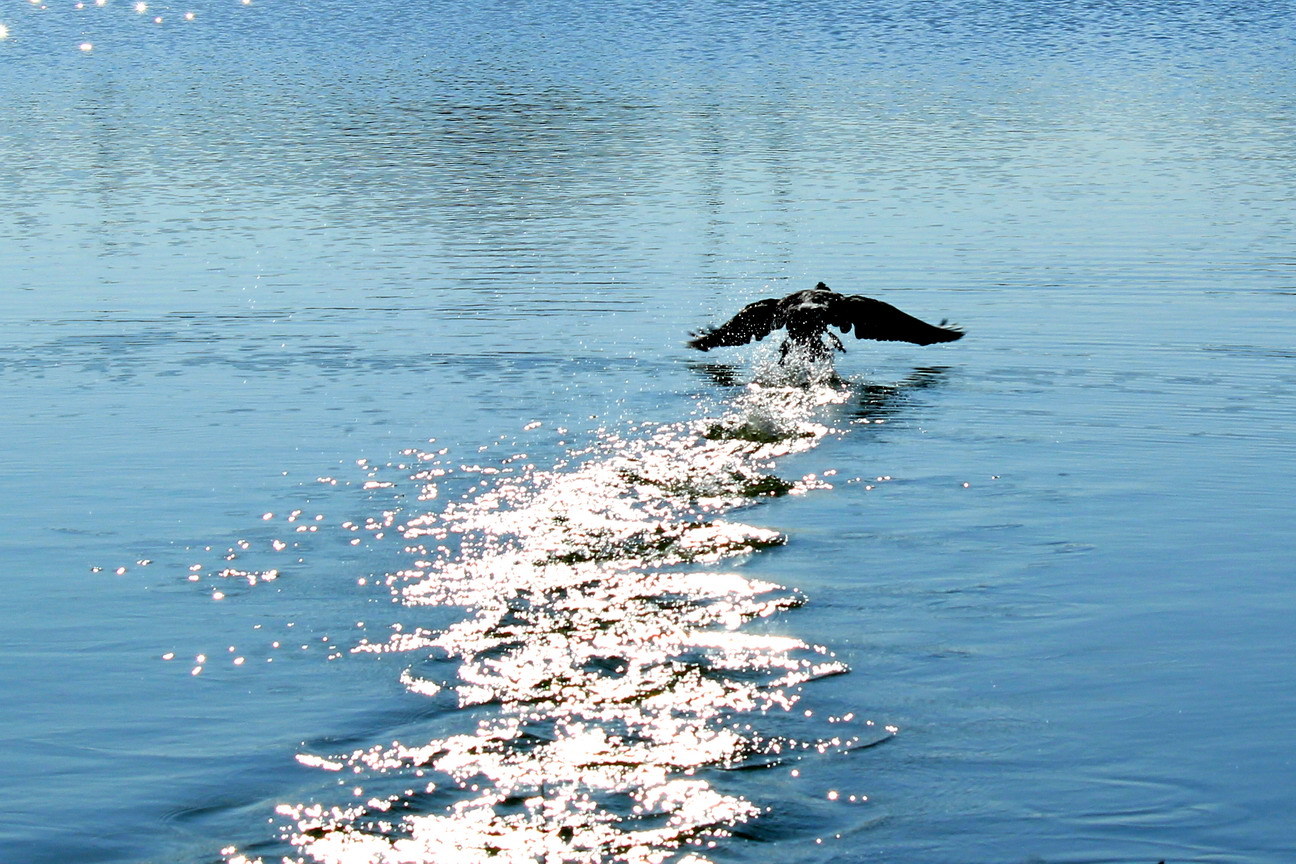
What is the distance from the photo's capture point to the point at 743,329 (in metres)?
17.2

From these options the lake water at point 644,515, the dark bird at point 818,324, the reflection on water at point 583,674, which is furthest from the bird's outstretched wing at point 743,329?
the reflection on water at point 583,674

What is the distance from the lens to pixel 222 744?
7.95 metres

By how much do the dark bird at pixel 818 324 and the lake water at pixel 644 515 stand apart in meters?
0.34

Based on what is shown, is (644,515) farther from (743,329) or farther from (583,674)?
(743,329)

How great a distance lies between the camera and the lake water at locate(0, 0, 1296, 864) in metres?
7.38

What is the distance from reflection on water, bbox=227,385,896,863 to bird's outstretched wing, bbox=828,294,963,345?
3.83 m

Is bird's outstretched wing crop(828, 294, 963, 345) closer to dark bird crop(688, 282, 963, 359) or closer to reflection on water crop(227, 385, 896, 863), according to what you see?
dark bird crop(688, 282, 963, 359)

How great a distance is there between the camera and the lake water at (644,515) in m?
7.38

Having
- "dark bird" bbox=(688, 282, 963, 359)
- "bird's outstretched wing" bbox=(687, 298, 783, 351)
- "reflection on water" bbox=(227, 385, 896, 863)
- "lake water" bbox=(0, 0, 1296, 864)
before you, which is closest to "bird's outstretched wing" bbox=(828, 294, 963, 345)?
"dark bird" bbox=(688, 282, 963, 359)

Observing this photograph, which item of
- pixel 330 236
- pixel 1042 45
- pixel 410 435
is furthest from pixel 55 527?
pixel 1042 45

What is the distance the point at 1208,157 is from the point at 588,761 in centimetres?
2414

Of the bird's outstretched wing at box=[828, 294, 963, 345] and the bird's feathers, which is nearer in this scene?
the bird's feathers

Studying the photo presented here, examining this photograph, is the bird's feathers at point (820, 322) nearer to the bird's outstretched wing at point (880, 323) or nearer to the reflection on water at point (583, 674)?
the bird's outstretched wing at point (880, 323)

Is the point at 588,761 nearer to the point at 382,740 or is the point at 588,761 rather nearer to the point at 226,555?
the point at 382,740
